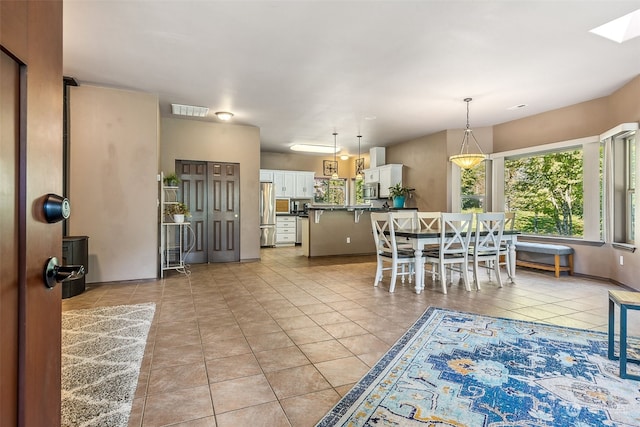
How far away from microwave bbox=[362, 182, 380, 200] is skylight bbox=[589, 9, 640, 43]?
18.5 feet

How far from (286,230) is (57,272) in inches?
344

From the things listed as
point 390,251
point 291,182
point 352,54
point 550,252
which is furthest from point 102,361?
point 291,182

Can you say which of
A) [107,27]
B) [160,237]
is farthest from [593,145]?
[160,237]

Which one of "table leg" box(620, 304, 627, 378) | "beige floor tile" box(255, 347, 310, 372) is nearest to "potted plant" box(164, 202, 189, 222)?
"beige floor tile" box(255, 347, 310, 372)

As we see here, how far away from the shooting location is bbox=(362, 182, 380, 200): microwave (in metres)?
8.80

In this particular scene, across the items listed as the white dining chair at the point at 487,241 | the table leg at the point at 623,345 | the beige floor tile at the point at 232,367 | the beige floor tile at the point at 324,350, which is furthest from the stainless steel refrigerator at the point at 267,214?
the table leg at the point at 623,345

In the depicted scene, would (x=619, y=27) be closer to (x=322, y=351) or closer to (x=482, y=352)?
(x=482, y=352)

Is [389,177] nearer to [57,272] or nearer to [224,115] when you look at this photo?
[224,115]

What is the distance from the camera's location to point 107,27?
3.14 metres

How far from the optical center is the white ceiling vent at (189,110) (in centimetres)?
544

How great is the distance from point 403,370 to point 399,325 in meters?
0.89

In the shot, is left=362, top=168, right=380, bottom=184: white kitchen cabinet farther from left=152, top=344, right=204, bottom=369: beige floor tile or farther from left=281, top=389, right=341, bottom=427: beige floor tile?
left=281, top=389, right=341, bottom=427: beige floor tile

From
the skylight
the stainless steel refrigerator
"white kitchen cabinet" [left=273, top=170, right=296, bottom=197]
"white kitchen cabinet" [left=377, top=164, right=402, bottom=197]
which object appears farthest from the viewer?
"white kitchen cabinet" [left=273, top=170, right=296, bottom=197]

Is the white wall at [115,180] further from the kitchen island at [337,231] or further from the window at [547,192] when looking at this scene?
the window at [547,192]
